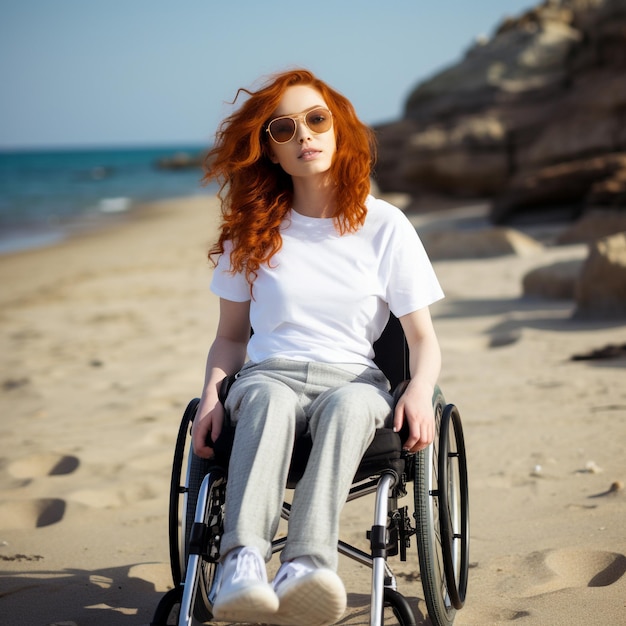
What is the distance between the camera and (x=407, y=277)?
8.11 ft

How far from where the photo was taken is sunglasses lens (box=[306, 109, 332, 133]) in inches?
101

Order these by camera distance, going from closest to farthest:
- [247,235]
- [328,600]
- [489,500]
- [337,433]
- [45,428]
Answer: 1. [328,600]
2. [337,433]
3. [247,235]
4. [489,500]
5. [45,428]

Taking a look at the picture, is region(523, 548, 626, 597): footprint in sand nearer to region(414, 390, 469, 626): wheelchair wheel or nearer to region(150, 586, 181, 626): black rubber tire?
region(414, 390, 469, 626): wheelchair wheel

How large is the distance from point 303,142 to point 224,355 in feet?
2.27

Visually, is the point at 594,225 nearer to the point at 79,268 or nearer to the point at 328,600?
the point at 79,268

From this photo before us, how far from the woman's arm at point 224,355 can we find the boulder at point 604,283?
4.09m

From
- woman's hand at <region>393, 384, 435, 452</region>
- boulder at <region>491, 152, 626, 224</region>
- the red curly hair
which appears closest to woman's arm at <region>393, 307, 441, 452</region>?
woman's hand at <region>393, 384, 435, 452</region>

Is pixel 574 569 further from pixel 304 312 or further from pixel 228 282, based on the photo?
pixel 228 282

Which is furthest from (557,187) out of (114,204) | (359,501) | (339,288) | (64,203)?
(64,203)

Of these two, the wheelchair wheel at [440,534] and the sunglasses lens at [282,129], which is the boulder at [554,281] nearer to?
the wheelchair wheel at [440,534]

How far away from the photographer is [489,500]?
3.39 m

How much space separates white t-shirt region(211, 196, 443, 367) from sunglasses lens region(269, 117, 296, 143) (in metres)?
0.30

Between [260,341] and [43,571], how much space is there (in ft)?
4.01

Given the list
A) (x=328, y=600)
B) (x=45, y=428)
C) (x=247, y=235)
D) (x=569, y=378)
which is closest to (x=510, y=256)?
(x=569, y=378)
